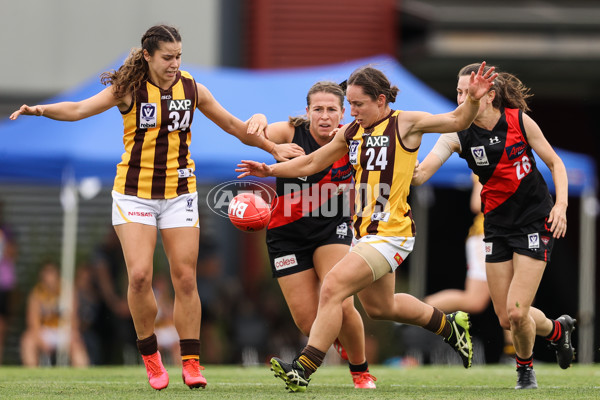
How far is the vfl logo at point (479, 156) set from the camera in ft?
20.4

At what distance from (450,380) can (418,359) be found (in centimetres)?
415

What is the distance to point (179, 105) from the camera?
6.02m

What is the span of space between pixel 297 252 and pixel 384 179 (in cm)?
95

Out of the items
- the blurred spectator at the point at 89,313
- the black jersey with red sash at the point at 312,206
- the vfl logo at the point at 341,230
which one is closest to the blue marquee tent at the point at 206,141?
the blurred spectator at the point at 89,313

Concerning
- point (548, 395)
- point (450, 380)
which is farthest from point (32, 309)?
point (548, 395)

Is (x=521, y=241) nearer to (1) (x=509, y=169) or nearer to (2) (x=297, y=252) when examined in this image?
(1) (x=509, y=169)

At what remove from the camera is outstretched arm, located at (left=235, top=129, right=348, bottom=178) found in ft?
19.9

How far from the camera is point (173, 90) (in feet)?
19.8

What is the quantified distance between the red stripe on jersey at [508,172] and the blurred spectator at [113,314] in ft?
21.4

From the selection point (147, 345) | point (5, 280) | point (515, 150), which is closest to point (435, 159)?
point (515, 150)

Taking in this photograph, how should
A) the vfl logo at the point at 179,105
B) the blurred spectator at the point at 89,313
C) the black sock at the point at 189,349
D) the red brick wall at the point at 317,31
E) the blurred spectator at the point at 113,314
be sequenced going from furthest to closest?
the red brick wall at the point at 317,31 < the blurred spectator at the point at 113,314 < the blurred spectator at the point at 89,313 < the black sock at the point at 189,349 < the vfl logo at the point at 179,105

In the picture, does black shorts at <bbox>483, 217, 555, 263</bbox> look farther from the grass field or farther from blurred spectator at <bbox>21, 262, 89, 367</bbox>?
blurred spectator at <bbox>21, 262, 89, 367</bbox>

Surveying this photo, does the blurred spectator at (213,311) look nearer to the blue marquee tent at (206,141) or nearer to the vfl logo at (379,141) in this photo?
the blue marquee tent at (206,141)

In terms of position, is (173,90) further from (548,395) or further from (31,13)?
(31,13)
